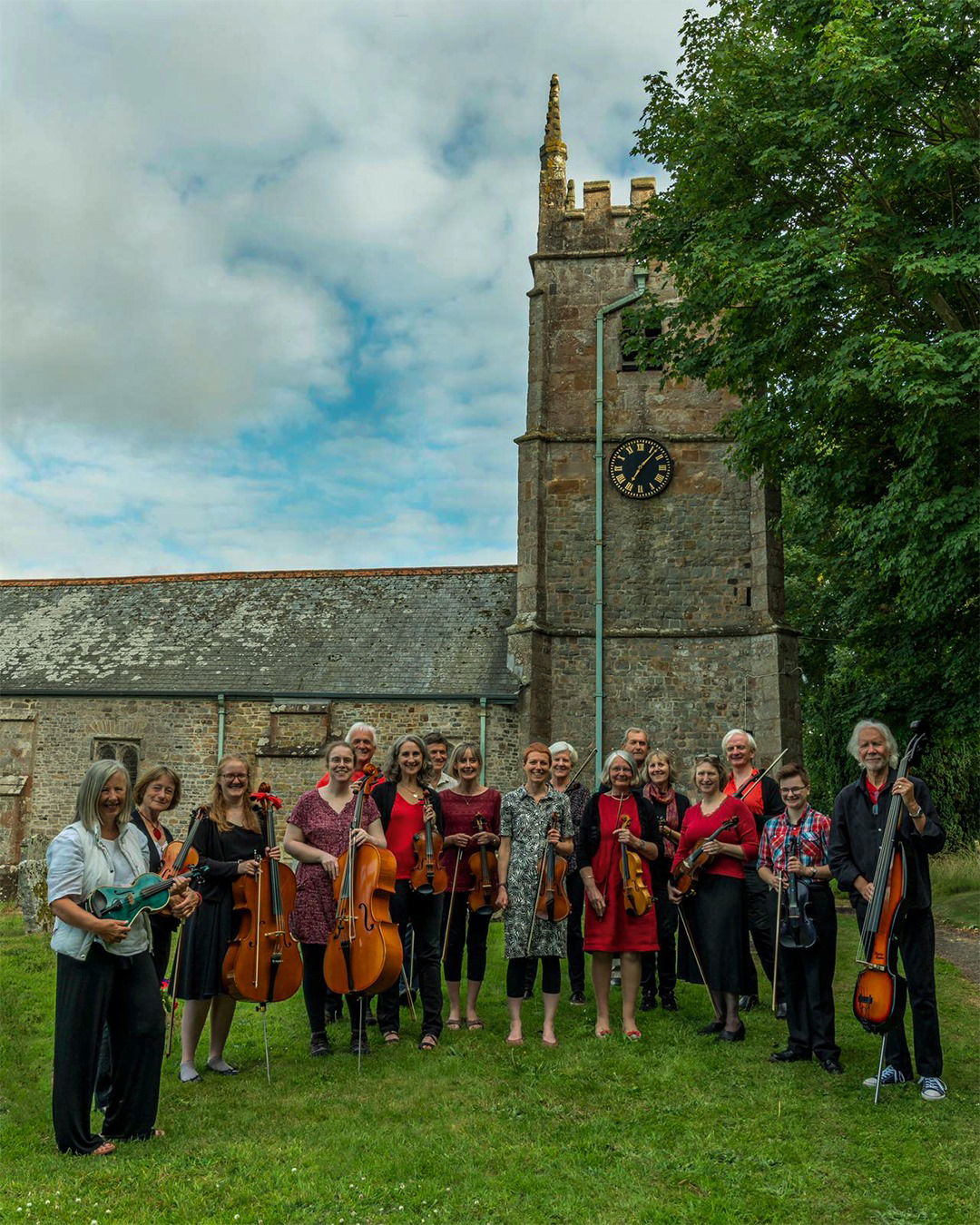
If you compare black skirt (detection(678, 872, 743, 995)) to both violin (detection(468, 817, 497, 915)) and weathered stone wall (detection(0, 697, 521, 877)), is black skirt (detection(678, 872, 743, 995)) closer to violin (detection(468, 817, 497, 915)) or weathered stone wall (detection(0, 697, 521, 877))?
violin (detection(468, 817, 497, 915))

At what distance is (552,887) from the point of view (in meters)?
6.62

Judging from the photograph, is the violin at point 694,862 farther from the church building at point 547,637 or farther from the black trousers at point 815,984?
the church building at point 547,637

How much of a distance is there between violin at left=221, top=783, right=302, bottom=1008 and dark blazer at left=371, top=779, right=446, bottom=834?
884 mm

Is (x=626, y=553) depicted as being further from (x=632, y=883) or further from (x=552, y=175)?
(x=632, y=883)

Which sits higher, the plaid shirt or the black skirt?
the plaid shirt

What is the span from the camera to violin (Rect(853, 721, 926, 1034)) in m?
5.29

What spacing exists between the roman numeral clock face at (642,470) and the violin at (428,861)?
1128 cm

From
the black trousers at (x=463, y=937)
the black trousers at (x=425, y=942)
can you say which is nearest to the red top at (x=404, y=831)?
the black trousers at (x=425, y=942)

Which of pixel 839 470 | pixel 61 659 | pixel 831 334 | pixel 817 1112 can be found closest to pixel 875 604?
pixel 839 470

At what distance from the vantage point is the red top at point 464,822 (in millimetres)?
6891

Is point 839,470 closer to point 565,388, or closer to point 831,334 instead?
point 831,334

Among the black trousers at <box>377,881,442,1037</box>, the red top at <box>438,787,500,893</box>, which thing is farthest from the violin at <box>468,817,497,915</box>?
the black trousers at <box>377,881,442,1037</box>

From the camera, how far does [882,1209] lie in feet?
13.9

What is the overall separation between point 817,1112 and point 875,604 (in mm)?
9758
